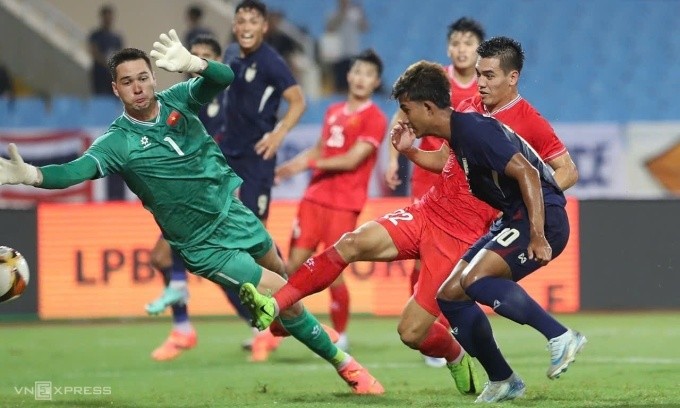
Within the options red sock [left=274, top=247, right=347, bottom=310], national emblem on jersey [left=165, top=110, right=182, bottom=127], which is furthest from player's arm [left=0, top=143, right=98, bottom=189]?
red sock [left=274, top=247, right=347, bottom=310]

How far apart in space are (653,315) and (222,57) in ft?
16.9

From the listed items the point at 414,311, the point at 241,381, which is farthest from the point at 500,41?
the point at 241,381

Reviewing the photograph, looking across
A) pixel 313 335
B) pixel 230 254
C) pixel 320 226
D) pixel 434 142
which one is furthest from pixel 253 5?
pixel 313 335

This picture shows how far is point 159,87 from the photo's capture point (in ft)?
58.3

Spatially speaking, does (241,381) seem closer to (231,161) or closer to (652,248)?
(231,161)

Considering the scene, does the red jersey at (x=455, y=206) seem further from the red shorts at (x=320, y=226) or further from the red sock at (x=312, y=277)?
the red shorts at (x=320, y=226)

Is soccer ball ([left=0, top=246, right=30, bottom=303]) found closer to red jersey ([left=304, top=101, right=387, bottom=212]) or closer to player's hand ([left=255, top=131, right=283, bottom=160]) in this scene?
player's hand ([left=255, top=131, right=283, bottom=160])

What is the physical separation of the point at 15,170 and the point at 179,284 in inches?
143

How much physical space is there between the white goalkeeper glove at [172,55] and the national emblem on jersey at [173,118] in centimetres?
52

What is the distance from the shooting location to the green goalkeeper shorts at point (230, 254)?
7.07m

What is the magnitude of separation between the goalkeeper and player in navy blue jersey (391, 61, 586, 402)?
879 mm

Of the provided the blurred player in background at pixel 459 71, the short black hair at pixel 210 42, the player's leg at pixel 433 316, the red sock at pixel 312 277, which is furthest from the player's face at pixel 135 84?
the short black hair at pixel 210 42

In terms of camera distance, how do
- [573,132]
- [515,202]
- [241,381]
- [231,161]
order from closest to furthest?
1. [515,202]
2. [241,381]
3. [231,161]
4. [573,132]

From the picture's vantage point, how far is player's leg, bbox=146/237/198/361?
950cm
